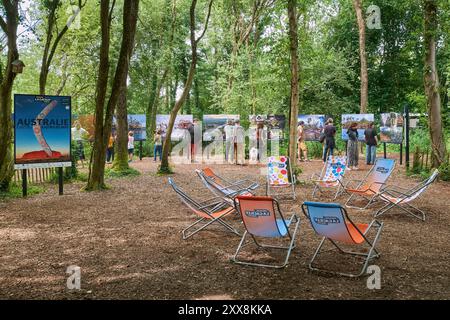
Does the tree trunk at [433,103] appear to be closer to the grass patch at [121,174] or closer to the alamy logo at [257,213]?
the grass patch at [121,174]

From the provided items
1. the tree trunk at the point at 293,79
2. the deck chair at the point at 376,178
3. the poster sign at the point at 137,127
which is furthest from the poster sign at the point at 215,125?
the deck chair at the point at 376,178

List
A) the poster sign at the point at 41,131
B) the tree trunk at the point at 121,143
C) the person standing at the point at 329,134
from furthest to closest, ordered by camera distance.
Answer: the person standing at the point at 329,134
the tree trunk at the point at 121,143
the poster sign at the point at 41,131

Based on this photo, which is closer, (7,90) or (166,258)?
(166,258)

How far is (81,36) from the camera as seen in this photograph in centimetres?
2295

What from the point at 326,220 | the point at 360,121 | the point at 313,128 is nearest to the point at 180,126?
the point at 313,128

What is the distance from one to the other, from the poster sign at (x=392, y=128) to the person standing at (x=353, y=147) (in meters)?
2.24

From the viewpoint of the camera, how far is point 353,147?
52.2ft

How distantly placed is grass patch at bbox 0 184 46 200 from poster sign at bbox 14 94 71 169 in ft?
3.17

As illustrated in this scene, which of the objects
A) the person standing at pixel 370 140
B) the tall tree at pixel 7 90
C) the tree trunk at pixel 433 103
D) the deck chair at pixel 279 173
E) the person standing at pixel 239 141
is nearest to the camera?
the tall tree at pixel 7 90

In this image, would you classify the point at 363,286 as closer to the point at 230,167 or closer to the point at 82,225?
the point at 82,225

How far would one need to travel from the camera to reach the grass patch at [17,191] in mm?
10247

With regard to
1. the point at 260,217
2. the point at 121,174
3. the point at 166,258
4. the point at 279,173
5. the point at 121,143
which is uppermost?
the point at 121,143

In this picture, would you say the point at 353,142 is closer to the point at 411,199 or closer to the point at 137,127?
the point at 411,199

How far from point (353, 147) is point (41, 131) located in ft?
33.9
